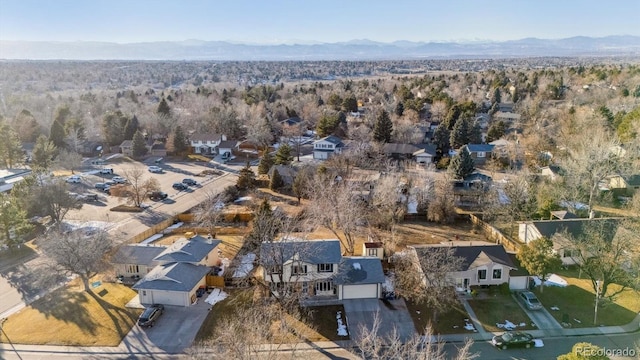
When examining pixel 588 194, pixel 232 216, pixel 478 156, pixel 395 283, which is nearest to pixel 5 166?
pixel 232 216

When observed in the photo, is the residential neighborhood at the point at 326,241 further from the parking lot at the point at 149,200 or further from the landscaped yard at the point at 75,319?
the parking lot at the point at 149,200

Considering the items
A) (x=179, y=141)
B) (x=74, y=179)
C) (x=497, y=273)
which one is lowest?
(x=497, y=273)

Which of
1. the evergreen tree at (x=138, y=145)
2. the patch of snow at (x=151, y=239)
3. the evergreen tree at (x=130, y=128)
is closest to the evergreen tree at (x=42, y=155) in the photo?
the evergreen tree at (x=138, y=145)

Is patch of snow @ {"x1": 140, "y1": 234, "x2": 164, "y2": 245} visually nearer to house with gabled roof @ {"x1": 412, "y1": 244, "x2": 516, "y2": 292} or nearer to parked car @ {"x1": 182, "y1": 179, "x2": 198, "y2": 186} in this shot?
parked car @ {"x1": 182, "y1": 179, "x2": 198, "y2": 186}

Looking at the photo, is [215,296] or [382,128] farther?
[382,128]

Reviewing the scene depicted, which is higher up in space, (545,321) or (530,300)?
(530,300)

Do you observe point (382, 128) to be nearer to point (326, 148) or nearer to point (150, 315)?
point (326, 148)

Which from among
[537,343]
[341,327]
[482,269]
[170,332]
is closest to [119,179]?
[170,332]
